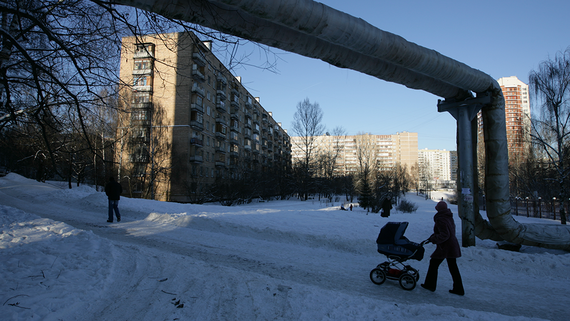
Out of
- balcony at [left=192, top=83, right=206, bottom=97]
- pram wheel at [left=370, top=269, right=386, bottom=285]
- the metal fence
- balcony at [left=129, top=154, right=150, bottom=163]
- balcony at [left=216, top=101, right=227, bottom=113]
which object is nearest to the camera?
pram wheel at [left=370, top=269, right=386, bottom=285]

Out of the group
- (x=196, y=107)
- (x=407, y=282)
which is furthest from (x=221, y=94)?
(x=407, y=282)

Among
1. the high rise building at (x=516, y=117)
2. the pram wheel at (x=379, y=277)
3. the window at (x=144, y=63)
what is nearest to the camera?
the pram wheel at (x=379, y=277)

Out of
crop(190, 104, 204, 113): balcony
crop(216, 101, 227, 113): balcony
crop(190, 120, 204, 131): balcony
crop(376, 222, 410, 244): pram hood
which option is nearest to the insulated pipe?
crop(376, 222, 410, 244): pram hood

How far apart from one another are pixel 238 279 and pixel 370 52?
4.75 meters

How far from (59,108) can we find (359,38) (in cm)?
682

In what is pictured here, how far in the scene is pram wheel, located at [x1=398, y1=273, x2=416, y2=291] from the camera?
510cm

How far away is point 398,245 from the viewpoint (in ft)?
17.4

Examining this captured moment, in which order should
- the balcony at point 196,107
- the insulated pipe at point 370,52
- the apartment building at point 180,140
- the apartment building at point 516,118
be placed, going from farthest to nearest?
1. the balcony at point 196,107
2. the apartment building at point 180,140
3. the apartment building at point 516,118
4. the insulated pipe at point 370,52

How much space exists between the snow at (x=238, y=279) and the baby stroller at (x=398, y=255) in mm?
214

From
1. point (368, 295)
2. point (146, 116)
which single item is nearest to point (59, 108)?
point (368, 295)

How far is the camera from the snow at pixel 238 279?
3760 mm

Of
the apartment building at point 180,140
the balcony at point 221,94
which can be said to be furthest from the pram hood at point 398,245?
the balcony at point 221,94

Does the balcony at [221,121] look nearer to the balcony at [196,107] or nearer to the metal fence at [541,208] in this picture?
the balcony at [196,107]

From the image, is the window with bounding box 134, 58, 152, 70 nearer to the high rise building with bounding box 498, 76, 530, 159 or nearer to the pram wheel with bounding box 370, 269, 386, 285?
the pram wheel with bounding box 370, 269, 386, 285
